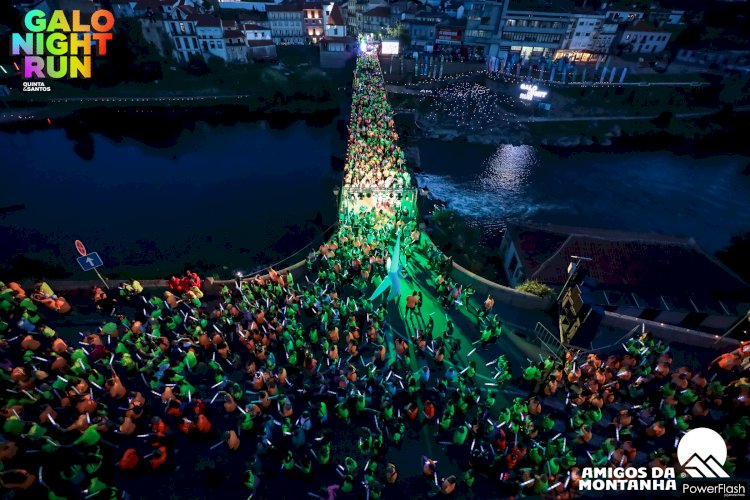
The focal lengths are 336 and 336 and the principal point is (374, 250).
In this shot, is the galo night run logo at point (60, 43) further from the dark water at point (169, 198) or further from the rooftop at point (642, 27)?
the rooftop at point (642, 27)

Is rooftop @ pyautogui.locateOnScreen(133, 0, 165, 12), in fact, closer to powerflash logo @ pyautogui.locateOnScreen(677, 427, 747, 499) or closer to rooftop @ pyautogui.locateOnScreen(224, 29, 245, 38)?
rooftop @ pyautogui.locateOnScreen(224, 29, 245, 38)

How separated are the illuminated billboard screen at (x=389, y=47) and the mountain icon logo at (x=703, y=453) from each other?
217 feet

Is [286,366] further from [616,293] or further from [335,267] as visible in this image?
[616,293]

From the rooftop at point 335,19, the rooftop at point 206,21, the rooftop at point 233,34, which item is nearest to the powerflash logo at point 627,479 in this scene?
the rooftop at point 206,21

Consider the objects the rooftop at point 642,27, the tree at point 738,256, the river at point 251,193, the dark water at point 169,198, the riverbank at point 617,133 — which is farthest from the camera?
the rooftop at point 642,27

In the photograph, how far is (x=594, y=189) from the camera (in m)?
45.7

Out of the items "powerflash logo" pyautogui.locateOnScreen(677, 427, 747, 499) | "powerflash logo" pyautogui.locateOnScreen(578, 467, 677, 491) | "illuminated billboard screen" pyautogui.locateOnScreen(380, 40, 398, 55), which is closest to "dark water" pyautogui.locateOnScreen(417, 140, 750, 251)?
"illuminated billboard screen" pyautogui.locateOnScreen(380, 40, 398, 55)

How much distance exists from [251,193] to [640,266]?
3685cm

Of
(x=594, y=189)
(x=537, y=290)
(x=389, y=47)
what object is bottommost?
(x=594, y=189)

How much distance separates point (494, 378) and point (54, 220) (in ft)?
140

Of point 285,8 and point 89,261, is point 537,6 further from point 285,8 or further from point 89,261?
point 89,261

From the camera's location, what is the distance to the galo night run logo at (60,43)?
171 feet

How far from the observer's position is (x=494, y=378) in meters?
13.0

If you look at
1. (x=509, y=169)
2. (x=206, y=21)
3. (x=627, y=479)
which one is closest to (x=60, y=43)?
(x=206, y=21)
